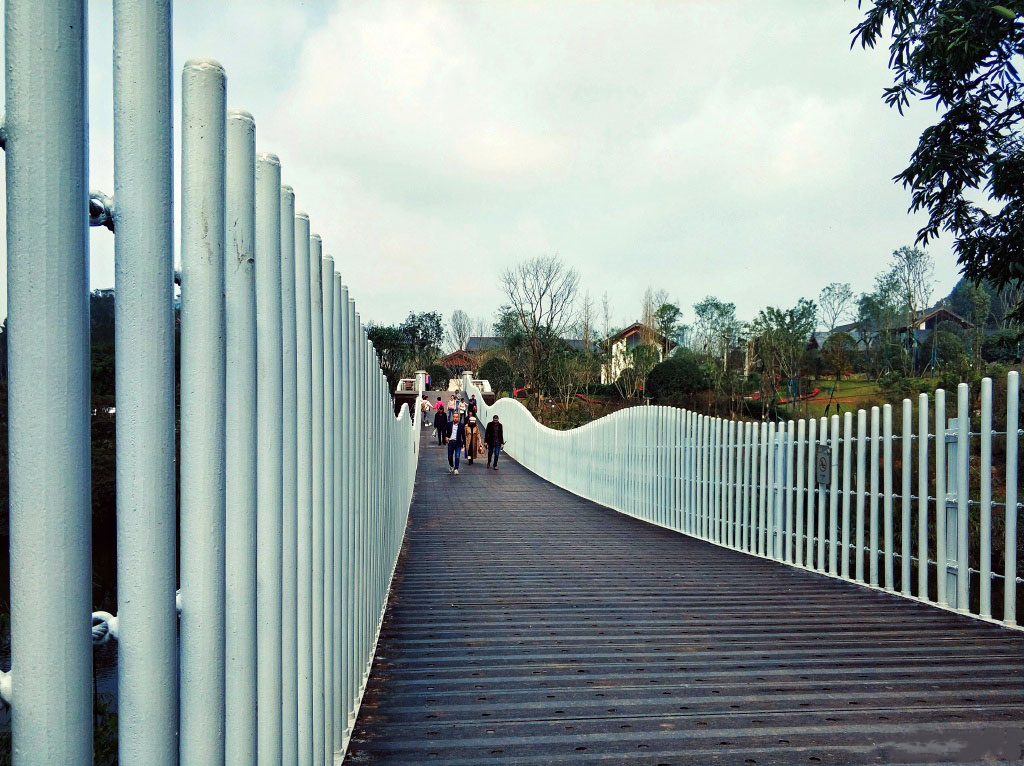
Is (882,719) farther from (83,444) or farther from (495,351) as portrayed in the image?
(495,351)

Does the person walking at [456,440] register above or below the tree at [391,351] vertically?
below

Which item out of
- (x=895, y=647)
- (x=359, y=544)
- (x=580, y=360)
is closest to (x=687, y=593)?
(x=895, y=647)

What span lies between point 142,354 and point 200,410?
26cm

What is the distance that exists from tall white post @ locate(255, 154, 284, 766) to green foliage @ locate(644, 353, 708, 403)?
4375cm

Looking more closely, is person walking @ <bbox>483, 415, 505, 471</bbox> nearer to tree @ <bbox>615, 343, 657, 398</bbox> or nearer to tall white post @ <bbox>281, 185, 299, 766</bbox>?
tree @ <bbox>615, 343, 657, 398</bbox>

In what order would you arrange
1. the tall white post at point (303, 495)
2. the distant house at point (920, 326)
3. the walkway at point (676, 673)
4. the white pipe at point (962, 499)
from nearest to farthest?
the tall white post at point (303, 495) < the walkway at point (676, 673) < the white pipe at point (962, 499) < the distant house at point (920, 326)

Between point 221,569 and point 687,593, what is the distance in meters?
6.41

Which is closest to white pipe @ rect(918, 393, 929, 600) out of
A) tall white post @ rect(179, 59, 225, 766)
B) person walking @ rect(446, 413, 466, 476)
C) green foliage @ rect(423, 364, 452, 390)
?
tall white post @ rect(179, 59, 225, 766)

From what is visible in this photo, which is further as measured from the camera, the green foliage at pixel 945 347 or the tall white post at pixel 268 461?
the green foliage at pixel 945 347

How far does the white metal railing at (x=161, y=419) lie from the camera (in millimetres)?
1233

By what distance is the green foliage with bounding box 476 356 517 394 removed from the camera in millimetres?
71312

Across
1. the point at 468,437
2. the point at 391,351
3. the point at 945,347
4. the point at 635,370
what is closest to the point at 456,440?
the point at 468,437

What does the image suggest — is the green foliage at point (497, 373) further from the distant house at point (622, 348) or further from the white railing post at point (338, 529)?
the white railing post at point (338, 529)

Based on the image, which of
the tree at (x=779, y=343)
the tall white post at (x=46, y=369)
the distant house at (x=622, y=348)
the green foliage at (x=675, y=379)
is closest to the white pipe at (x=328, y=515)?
the tall white post at (x=46, y=369)
